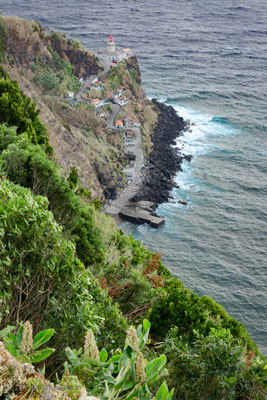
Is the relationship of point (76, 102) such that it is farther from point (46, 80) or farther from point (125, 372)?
point (125, 372)

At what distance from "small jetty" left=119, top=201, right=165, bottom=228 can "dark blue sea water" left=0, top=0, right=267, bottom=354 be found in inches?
52.2

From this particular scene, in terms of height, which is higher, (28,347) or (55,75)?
(28,347)

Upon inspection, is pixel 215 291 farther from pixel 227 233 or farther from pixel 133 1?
pixel 133 1

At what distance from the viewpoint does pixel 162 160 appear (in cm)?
7044

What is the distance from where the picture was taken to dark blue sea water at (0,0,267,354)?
49.8m

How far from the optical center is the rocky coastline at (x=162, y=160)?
203 ft

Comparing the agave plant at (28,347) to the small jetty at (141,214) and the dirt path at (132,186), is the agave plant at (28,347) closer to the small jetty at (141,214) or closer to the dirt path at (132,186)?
the small jetty at (141,214)

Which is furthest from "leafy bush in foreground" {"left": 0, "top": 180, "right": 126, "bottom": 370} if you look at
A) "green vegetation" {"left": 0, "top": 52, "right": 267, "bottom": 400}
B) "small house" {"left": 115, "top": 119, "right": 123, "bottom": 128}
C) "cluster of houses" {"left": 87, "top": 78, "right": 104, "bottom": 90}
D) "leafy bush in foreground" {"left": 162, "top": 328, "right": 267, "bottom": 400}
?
"cluster of houses" {"left": 87, "top": 78, "right": 104, "bottom": 90}

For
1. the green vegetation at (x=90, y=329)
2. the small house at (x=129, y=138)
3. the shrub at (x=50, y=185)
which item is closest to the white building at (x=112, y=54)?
the small house at (x=129, y=138)

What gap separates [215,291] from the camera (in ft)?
151

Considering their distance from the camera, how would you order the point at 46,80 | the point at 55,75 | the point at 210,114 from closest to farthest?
the point at 46,80 < the point at 55,75 < the point at 210,114

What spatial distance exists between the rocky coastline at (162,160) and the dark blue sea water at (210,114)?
1926 millimetres

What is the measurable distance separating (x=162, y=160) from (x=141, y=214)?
1611 centimetres

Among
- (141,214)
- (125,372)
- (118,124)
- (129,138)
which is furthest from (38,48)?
(125,372)
